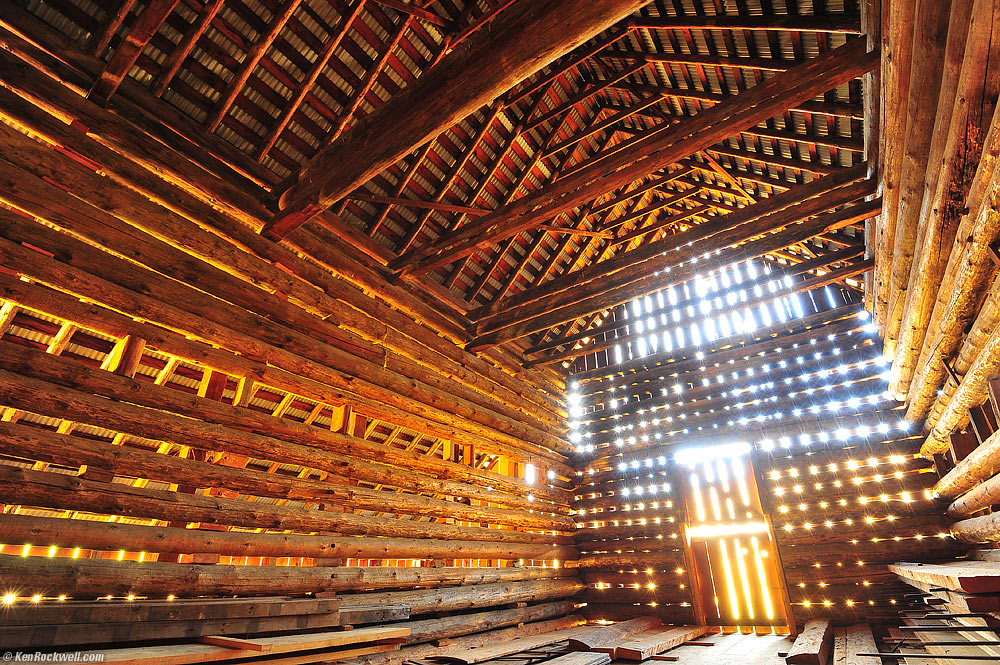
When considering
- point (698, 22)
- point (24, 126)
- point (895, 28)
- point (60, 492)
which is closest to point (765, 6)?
point (698, 22)

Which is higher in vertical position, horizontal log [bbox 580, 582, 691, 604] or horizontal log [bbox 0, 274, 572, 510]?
horizontal log [bbox 0, 274, 572, 510]

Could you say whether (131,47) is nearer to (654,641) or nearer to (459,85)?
(459,85)

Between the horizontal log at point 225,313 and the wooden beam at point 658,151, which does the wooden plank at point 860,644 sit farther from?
the horizontal log at point 225,313

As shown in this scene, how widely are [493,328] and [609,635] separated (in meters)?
6.30

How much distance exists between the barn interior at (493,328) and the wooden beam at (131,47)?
5 centimetres

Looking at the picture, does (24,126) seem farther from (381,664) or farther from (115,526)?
(381,664)

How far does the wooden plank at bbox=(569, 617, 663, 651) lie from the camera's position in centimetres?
796

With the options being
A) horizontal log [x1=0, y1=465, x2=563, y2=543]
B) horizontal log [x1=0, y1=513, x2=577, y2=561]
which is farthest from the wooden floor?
horizontal log [x1=0, y1=465, x2=563, y2=543]

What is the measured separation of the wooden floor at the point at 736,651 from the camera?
714cm

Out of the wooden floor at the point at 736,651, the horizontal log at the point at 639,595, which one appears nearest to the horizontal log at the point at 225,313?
the wooden floor at the point at 736,651

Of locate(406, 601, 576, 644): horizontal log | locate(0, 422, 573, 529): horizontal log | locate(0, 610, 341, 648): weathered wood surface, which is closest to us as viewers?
locate(0, 610, 341, 648): weathered wood surface

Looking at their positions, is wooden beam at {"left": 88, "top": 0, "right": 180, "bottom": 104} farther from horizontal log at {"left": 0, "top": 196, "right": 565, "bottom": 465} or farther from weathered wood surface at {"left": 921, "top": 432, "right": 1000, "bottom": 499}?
weathered wood surface at {"left": 921, "top": 432, "right": 1000, "bottom": 499}

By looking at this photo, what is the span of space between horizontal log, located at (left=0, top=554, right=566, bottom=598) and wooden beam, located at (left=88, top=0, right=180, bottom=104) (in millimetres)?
5145

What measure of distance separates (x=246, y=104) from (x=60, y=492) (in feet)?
18.1
